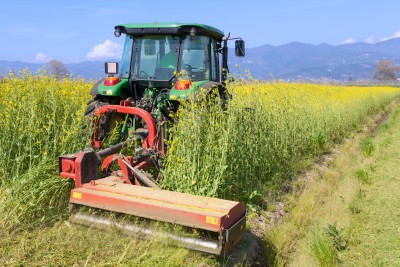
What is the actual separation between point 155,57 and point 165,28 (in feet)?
1.58

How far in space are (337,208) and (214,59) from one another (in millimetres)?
2719

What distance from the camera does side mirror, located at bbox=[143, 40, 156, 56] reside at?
5.45 metres

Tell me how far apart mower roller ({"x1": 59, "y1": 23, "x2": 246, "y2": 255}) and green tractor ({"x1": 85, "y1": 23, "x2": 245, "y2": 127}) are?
0.04 feet

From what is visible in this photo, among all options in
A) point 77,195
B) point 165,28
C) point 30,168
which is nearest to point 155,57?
point 165,28

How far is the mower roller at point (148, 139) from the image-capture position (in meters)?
2.93

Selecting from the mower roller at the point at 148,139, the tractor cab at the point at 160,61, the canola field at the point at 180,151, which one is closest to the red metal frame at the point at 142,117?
the mower roller at the point at 148,139

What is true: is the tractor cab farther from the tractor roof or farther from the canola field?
the canola field

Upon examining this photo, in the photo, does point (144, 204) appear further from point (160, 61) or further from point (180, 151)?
point (160, 61)

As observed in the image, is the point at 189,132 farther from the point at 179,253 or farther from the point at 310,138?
the point at 310,138

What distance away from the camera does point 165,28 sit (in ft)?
16.9

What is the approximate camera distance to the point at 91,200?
3.21m

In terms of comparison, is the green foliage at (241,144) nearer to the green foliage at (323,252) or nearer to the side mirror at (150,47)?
the green foliage at (323,252)

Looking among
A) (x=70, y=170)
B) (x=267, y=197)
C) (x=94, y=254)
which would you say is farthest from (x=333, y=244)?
(x=70, y=170)

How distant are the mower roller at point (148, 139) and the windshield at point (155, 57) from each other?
0.01 metres
